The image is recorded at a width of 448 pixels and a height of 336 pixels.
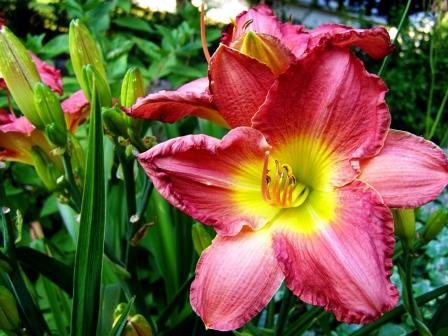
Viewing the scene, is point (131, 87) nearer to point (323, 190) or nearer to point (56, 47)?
point (323, 190)

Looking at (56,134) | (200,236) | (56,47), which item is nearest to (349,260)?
(200,236)

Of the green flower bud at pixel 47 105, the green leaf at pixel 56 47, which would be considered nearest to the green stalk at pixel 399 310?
the green flower bud at pixel 47 105

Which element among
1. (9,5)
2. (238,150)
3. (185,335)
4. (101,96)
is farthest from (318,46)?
(9,5)

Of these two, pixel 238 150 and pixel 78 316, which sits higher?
pixel 238 150

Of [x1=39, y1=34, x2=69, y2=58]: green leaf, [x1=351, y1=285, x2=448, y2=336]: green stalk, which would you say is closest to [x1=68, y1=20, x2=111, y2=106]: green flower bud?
[x1=351, y1=285, x2=448, y2=336]: green stalk

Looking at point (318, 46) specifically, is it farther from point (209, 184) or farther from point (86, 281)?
point (86, 281)

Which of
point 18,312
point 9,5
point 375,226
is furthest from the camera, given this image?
point 9,5

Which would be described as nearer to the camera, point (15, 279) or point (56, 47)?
point (15, 279)
